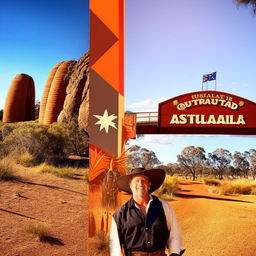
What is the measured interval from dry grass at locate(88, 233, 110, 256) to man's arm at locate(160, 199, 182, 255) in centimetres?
329

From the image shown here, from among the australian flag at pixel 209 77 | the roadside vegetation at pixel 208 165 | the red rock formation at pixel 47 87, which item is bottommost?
the roadside vegetation at pixel 208 165

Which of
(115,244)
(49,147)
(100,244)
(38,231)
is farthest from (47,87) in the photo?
(115,244)

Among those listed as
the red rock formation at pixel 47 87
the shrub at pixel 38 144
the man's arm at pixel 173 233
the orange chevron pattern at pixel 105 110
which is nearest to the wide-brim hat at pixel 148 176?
the man's arm at pixel 173 233

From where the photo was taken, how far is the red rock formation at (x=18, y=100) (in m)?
37.4

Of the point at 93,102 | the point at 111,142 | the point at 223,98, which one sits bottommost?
the point at 111,142

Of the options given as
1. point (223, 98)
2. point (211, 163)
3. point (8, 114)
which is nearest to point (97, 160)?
point (223, 98)

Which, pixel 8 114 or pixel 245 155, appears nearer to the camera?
pixel 8 114

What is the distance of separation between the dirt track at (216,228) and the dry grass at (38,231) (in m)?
3.56

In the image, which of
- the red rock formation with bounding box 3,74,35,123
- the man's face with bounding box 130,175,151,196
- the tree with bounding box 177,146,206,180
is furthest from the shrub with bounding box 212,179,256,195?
the red rock formation with bounding box 3,74,35,123

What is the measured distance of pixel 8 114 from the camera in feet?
123

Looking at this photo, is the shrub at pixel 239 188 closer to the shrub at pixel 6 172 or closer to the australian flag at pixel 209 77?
the australian flag at pixel 209 77

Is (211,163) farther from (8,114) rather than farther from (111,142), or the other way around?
(111,142)

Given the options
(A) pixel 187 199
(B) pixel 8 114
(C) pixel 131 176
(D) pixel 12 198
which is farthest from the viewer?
(B) pixel 8 114

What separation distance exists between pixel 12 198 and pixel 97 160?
15.2 ft
